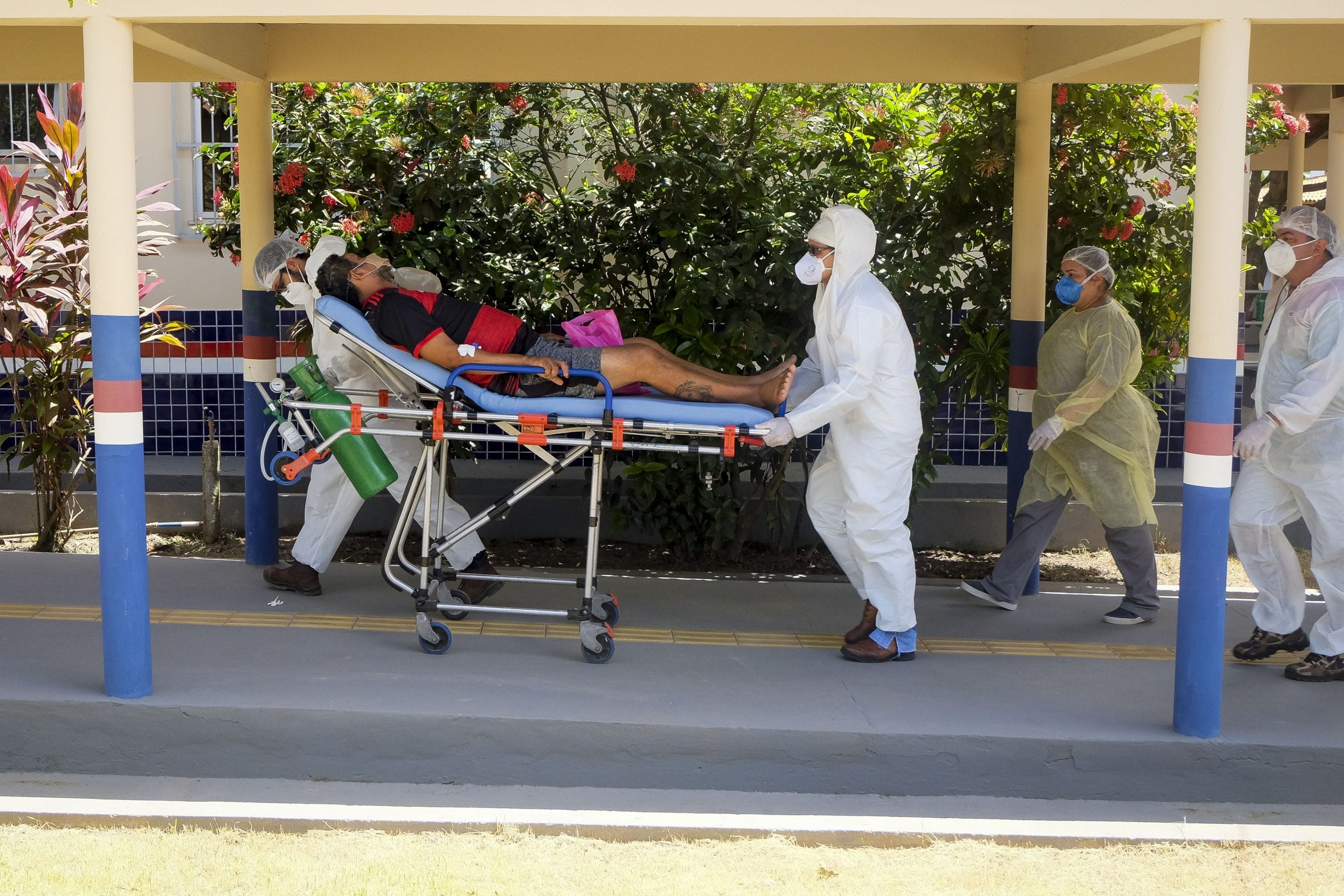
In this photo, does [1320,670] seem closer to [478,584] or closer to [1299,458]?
[1299,458]

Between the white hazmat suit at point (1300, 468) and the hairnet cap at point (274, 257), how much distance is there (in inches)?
161

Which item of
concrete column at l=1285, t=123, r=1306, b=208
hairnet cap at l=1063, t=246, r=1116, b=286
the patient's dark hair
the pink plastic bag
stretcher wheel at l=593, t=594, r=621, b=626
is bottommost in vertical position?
stretcher wheel at l=593, t=594, r=621, b=626

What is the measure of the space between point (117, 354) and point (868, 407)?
2722mm

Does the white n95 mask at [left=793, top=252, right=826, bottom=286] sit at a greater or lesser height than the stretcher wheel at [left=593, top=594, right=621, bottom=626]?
greater

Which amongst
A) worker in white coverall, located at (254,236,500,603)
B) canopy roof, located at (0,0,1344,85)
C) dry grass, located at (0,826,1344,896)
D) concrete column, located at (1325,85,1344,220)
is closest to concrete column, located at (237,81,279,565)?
canopy roof, located at (0,0,1344,85)

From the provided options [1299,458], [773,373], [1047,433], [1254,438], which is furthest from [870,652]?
[1299,458]

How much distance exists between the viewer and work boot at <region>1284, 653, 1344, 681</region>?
4.87m

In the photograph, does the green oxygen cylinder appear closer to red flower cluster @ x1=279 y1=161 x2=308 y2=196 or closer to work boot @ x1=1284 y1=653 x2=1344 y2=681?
red flower cluster @ x1=279 y1=161 x2=308 y2=196

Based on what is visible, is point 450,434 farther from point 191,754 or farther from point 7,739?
point 7,739

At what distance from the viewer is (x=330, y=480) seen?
5656mm

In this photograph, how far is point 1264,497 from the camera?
16.6ft

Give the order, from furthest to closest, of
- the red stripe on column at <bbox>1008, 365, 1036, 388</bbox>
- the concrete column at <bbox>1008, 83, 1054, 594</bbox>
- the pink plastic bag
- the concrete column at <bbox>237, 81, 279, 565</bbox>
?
the red stripe on column at <bbox>1008, 365, 1036, 388</bbox>
the concrete column at <bbox>237, 81, 279, 565</bbox>
the concrete column at <bbox>1008, 83, 1054, 594</bbox>
the pink plastic bag

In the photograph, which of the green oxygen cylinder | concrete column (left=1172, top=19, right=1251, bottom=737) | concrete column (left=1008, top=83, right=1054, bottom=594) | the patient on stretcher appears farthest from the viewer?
concrete column (left=1008, top=83, right=1054, bottom=594)

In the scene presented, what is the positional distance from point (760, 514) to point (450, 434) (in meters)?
3.17
